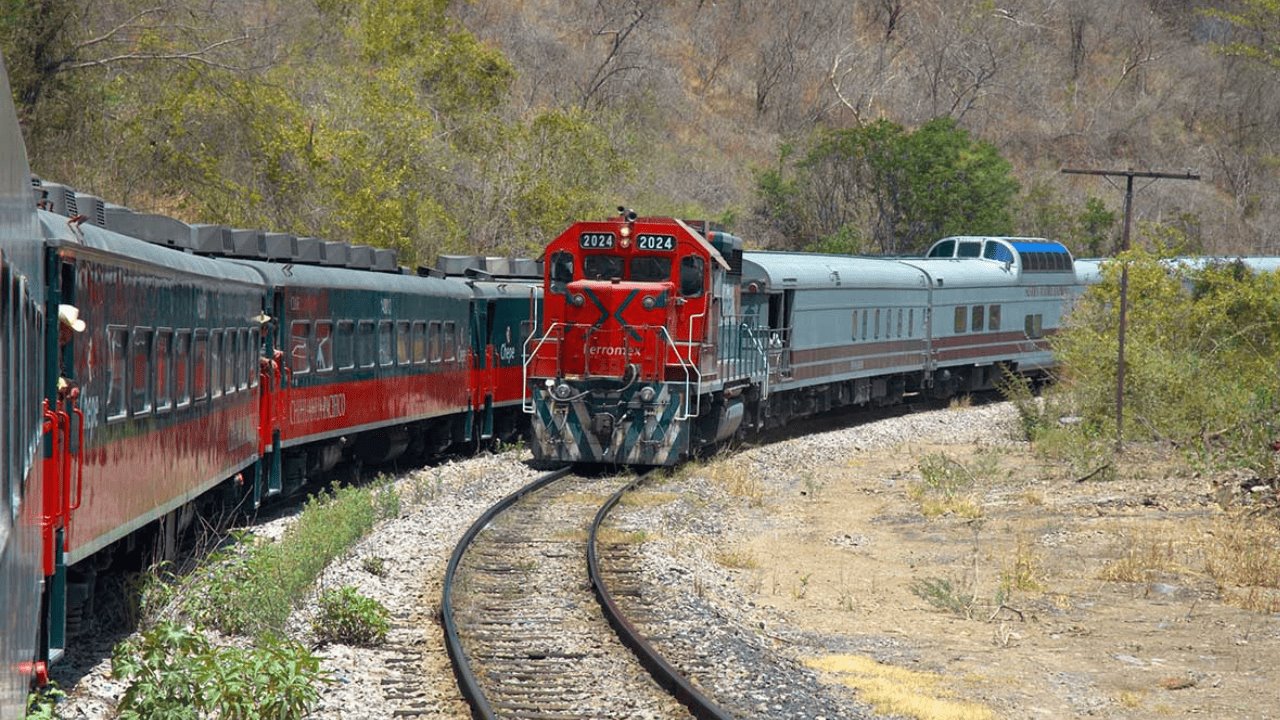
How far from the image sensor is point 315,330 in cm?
1864

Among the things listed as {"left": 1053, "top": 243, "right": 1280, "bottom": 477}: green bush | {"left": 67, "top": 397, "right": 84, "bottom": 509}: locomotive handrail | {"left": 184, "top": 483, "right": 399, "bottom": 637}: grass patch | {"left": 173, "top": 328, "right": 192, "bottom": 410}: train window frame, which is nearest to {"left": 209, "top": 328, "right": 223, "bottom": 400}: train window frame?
{"left": 173, "top": 328, "right": 192, "bottom": 410}: train window frame

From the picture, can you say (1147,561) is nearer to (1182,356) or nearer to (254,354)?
(254,354)

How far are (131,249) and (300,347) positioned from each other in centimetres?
767

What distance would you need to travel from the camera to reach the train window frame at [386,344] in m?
21.2

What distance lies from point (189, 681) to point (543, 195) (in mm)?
34509

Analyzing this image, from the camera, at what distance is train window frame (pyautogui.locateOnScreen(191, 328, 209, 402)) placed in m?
12.9

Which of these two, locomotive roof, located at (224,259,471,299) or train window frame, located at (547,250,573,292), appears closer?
locomotive roof, located at (224,259,471,299)

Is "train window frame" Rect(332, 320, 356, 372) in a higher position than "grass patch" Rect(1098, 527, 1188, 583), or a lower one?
higher

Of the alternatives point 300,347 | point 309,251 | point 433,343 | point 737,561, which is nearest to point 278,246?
point 309,251

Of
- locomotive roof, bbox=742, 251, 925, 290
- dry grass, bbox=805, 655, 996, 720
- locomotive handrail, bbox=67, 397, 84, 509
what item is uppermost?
locomotive roof, bbox=742, 251, 925, 290

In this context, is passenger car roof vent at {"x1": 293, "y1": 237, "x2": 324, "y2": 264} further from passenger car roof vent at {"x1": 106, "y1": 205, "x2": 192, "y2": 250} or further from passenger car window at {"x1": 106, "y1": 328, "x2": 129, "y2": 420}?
passenger car window at {"x1": 106, "y1": 328, "x2": 129, "y2": 420}

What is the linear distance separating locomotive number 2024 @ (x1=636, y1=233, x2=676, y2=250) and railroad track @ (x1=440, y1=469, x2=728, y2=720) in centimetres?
517

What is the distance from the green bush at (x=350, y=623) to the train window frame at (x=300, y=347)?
6945 millimetres

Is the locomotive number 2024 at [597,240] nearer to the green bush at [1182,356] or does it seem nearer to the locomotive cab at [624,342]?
the locomotive cab at [624,342]
